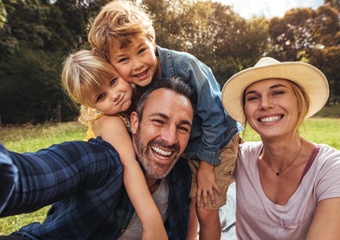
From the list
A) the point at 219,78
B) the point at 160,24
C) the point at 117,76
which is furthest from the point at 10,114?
the point at 117,76

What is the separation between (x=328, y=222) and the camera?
2.17m

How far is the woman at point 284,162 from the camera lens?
7.39ft

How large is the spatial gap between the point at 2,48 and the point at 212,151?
1593cm

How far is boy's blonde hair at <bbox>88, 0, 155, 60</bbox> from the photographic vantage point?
8.82 ft

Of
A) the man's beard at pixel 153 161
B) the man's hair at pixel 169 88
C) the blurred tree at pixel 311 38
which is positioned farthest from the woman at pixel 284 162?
the blurred tree at pixel 311 38

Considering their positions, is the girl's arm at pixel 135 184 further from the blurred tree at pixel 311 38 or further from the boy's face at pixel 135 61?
the blurred tree at pixel 311 38

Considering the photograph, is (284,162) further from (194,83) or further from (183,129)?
(194,83)

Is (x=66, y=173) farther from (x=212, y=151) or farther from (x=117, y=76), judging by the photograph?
(x=212, y=151)

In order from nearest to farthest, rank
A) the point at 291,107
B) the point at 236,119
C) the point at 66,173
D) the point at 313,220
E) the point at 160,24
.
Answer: the point at 66,173
the point at 313,220
the point at 291,107
the point at 236,119
the point at 160,24

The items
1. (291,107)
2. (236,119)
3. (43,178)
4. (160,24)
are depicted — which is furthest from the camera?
(160,24)

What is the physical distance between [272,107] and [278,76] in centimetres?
24

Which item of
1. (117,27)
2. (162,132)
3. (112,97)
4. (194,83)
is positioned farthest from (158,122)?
(117,27)

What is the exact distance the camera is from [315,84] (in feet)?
8.20

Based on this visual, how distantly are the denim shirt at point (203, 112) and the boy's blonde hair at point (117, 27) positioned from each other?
0.26 m
